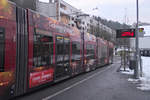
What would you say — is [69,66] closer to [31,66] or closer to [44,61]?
[44,61]

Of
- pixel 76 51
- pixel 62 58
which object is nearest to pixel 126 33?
pixel 76 51

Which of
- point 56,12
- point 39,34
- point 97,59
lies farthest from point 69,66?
point 56,12

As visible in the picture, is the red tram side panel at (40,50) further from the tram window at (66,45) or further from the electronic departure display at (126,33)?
the electronic departure display at (126,33)

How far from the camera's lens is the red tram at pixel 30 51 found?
5.24 m

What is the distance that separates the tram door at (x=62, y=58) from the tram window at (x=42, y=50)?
69cm

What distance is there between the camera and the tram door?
8.40m

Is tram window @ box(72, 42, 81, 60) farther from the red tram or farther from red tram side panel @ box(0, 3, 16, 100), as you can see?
red tram side panel @ box(0, 3, 16, 100)

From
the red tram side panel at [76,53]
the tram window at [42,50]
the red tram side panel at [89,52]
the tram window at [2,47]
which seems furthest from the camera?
the red tram side panel at [89,52]

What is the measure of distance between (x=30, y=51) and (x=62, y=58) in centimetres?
284

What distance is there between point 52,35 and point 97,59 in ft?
31.7

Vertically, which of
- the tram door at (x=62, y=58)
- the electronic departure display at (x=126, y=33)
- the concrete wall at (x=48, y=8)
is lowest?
the tram door at (x=62, y=58)

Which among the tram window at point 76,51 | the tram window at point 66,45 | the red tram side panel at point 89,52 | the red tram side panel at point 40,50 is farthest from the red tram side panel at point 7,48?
the red tram side panel at point 89,52

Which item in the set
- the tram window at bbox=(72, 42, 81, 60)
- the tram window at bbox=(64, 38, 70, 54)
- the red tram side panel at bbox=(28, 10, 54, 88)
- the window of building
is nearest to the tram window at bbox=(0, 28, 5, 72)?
the red tram side panel at bbox=(28, 10, 54, 88)

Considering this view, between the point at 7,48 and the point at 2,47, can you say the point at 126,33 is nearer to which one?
the point at 7,48
